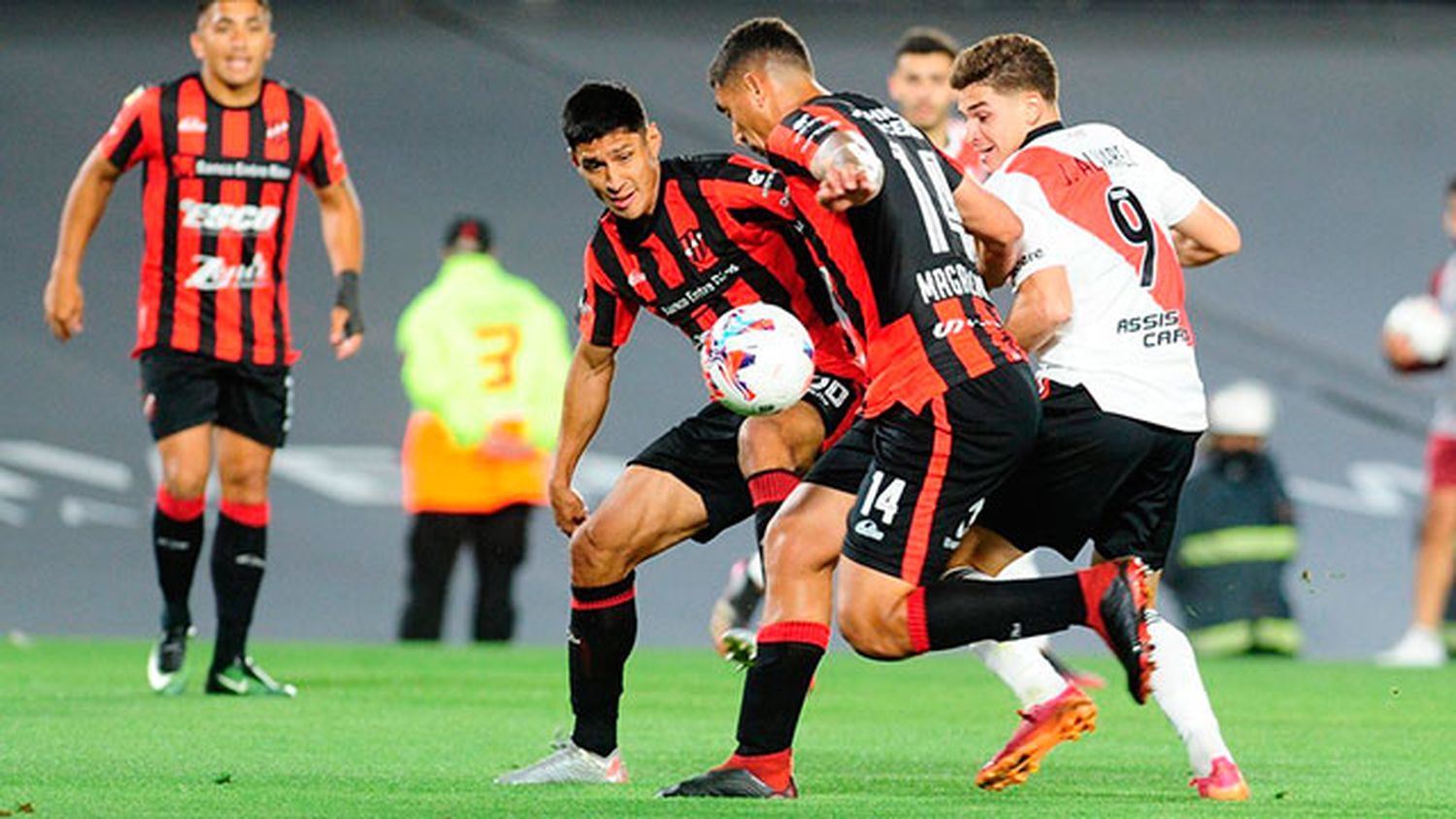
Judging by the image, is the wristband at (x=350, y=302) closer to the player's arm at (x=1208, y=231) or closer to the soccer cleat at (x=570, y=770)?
the soccer cleat at (x=570, y=770)

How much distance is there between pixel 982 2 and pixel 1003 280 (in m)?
8.66

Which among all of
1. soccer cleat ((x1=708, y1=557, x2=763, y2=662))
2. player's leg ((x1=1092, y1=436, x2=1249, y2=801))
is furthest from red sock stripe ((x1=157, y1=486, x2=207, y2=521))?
player's leg ((x1=1092, y1=436, x2=1249, y2=801))

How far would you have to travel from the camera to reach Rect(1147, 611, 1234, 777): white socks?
594cm

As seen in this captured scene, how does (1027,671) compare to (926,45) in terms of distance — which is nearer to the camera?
(1027,671)

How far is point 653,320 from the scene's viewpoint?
47.8 ft

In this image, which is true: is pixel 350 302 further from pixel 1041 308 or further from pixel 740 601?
pixel 1041 308

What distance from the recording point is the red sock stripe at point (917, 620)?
568 centimetres

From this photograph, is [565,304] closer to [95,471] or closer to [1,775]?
[95,471]

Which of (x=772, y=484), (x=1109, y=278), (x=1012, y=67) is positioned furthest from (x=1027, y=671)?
(x=1012, y=67)

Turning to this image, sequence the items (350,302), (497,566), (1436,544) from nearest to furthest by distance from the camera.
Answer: (350,302) < (1436,544) < (497,566)

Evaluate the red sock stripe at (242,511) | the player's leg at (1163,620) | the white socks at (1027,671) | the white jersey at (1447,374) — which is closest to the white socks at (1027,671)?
the white socks at (1027,671)

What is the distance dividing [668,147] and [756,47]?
27.3ft

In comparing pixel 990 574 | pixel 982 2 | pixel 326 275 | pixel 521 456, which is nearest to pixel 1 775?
pixel 990 574

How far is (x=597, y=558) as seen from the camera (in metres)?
6.27
